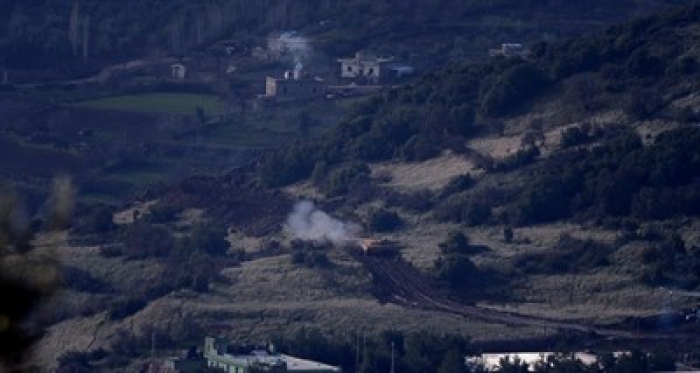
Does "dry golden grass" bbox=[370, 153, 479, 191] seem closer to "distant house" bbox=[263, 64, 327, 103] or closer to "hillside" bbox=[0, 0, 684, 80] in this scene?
"distant house" bbox=[263, 64, 327, 103]

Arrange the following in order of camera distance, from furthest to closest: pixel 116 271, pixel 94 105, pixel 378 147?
pixel 94 105
pixel 378 147
pixel 116 271

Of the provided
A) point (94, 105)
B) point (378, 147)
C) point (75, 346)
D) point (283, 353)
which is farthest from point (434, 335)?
point (94, 105)

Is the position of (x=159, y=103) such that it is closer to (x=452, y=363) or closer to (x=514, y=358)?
(x=514, y=358)

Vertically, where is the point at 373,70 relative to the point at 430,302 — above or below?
above

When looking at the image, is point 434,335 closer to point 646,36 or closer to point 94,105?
point 646,36

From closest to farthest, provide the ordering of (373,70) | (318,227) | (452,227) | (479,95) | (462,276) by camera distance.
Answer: (462,276), (452,227), (318,227), (479,95), (373,70)

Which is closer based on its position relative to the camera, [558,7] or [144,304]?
[144,304]

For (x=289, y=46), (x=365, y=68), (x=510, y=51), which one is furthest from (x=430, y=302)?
(x=289, y=46)
